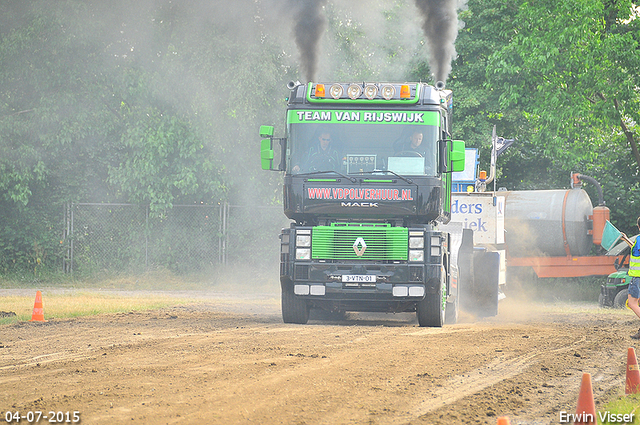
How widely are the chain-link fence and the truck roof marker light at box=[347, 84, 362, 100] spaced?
11.7 meters

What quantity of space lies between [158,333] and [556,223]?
13749 millimetres

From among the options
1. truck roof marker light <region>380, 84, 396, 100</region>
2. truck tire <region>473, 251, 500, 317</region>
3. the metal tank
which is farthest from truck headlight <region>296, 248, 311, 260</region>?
the metal tank

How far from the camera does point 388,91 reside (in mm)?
12242

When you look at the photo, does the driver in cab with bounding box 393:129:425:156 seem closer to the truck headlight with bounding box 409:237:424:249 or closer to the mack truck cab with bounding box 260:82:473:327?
the mack truck cab with bounding box 260:82:473:327

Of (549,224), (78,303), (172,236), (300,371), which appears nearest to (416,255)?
(300,371)

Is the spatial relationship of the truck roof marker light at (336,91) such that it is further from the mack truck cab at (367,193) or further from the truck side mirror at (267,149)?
the truck side mirror at (267,149)

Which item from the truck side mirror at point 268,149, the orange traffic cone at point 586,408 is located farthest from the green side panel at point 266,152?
the orange traffic cone at point 586,408

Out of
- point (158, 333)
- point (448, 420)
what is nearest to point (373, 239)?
point (158, 333)

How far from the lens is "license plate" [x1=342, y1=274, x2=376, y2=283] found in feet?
38.7

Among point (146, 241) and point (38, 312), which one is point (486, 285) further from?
point (146, 241)

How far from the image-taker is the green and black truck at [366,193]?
464 inches

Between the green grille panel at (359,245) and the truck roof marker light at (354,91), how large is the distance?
2.01m

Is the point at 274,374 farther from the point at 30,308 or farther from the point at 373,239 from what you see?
the point at 30,308

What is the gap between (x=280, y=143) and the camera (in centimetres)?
1234
